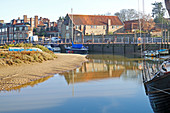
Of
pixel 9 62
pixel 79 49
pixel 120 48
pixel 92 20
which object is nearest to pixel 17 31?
pixel 92 20

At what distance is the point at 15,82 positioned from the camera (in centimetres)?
1534

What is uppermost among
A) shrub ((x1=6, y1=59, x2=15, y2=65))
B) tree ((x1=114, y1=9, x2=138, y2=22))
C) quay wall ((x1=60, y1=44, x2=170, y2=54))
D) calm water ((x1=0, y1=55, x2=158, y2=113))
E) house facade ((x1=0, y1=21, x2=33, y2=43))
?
tree ((x1=114, y1=9, x2=138, y2=22))

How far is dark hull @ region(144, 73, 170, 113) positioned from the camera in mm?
9694

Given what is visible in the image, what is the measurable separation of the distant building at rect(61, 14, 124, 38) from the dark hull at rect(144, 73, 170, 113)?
59877 mm

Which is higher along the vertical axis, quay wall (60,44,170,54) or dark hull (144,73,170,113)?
quay wall (60,44,170,54)

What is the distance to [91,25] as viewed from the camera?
237 ft

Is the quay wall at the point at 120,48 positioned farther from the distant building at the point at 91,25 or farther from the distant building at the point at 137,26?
the distant building at the point at 137,26

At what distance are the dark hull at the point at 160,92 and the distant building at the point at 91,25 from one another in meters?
59.9

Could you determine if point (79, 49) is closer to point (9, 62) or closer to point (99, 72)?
point (99, 72)

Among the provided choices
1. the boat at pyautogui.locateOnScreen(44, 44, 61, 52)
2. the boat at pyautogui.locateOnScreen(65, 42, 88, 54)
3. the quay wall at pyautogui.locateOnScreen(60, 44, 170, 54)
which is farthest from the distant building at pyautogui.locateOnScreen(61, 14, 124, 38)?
the boat at pyautogui.locateOnScreen(65, 42, 88, 54)

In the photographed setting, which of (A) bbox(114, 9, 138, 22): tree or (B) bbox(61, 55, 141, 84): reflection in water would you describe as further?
(A) bbox(114, 9, 138, 22): tree

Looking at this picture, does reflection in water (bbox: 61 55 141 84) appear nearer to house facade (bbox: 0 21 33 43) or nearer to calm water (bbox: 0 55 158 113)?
calm water (bbox: 0 55 158 113)

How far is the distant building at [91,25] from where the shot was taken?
71.2 metres

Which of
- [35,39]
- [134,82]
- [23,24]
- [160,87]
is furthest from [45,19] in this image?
[160,87]
